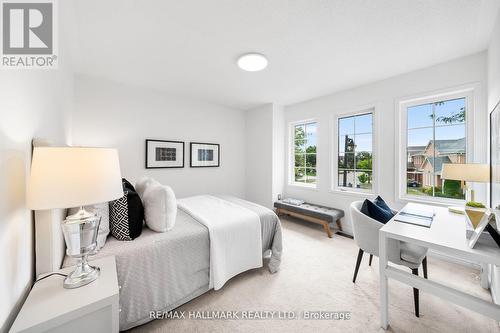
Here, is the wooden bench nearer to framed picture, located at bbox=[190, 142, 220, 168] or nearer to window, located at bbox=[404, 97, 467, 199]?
window, located at bbox=[404, 97, 467, 199]

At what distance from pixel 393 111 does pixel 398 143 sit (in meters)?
0.48

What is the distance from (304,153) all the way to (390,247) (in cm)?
274

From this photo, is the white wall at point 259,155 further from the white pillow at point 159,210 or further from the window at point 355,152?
the white pillow at point 159,210

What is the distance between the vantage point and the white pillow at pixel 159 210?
173 centimetres

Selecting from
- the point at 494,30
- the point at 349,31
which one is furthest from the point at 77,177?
the point at 494,30

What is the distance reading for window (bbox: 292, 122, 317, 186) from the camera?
13.3 ft

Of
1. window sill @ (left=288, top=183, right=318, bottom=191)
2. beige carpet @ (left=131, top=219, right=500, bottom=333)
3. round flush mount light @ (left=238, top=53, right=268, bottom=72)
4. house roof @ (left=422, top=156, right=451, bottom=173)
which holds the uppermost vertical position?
round flush mount light @ (left=238, top=53, right=268, bottom=72)

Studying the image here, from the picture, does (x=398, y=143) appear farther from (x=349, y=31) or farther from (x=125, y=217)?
(x=125, y=217)

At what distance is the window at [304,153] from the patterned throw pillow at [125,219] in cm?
329

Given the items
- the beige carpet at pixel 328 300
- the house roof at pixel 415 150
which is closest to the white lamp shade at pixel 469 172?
the house roof at pixel 415 150

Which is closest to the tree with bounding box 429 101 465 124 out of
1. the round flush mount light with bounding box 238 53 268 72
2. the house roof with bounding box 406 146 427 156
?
the house roof with bounding box 406 146 427 156

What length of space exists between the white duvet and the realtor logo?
1.62m

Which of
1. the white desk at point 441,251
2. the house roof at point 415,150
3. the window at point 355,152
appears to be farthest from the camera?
the window at point 355,152

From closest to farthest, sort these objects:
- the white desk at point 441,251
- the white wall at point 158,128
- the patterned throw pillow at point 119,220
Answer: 1. the white desk at point 441,251
2. the patterned throw pillow at point 119,220
3. the white wall at point 158,128
